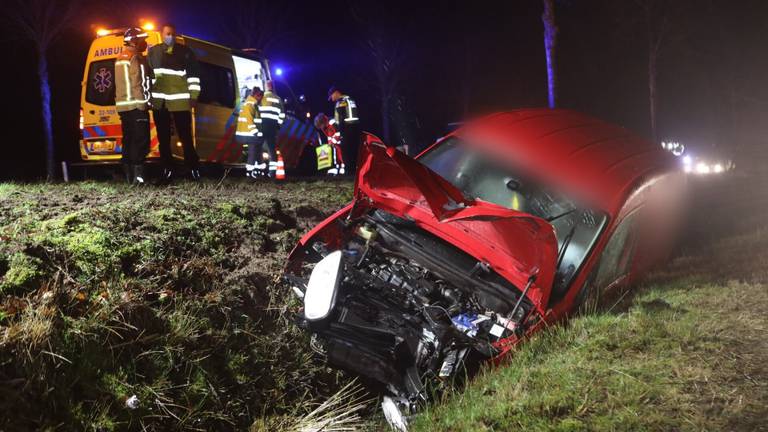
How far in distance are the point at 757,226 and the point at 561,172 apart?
4142 mm

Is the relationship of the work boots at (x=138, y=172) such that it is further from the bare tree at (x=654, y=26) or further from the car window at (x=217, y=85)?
the bare tree at (x=654, y=26)

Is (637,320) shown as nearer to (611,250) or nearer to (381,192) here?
(611,250)

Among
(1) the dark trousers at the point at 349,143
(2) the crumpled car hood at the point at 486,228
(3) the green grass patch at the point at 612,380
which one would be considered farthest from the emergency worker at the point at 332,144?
(3) the green grass patch at the point at 612,380

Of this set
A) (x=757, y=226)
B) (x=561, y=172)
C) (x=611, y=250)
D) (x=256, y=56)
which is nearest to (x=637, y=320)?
(x=611, y=250)

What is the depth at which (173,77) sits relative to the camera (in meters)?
6.46

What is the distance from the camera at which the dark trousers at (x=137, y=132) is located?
6.12 meters

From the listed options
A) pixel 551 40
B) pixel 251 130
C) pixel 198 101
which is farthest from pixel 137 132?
pixel 551 40

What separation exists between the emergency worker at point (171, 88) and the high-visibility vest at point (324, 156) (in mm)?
3595

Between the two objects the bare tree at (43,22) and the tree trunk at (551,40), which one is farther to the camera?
the tree trunk at (551,40)

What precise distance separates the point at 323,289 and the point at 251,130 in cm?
552

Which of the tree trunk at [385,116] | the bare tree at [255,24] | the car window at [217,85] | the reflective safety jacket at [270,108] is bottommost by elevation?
the tree trunk at [385,116]

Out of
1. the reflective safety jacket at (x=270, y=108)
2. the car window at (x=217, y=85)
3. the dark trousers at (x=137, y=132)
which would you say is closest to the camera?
the dark trousers at (x=137, y=132)

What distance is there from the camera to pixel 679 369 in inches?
103

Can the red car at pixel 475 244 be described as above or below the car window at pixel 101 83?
below
